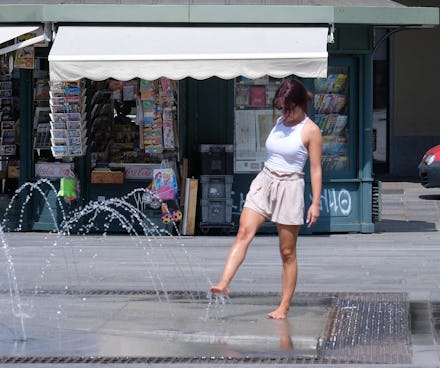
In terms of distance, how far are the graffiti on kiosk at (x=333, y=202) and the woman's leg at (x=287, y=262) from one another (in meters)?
6.49

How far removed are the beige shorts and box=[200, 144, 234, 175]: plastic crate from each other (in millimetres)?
6330

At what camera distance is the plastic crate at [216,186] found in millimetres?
14852

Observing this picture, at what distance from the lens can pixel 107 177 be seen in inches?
590

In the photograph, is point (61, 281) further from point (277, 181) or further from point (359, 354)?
point (359, 354)

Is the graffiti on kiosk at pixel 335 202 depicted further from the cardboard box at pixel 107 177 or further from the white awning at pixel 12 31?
the white awning at pixel 12 31

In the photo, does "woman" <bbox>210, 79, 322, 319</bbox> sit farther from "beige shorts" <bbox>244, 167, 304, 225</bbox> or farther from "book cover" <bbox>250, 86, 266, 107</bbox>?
"book cover" <bbox>250, 86, 266, 107</bbox>

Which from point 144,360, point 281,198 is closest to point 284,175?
point 281,198

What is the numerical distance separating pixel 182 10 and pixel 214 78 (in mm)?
1474

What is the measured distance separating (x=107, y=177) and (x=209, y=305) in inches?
236

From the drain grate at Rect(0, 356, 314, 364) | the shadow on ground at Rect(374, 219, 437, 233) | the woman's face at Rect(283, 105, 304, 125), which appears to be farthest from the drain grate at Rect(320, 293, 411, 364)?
the shadow on ground at Rect(374, 219, 437, 233)

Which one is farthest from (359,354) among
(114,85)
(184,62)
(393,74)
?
(393,74)

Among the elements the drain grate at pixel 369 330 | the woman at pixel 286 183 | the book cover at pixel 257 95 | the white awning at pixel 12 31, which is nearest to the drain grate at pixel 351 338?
the drain grate at pixel 369 330

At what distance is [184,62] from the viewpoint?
43.7 ft

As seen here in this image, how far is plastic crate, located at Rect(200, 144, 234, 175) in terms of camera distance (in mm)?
14805
